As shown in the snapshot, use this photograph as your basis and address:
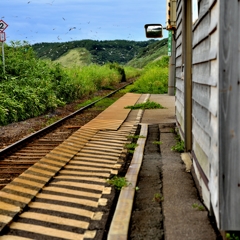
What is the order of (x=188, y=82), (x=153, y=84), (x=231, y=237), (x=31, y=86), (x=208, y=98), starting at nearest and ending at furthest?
(x=231, y=237) < (x=208, y=98) < (x=188, y=82) < (x=31, y=86) < (x=153, y=84)

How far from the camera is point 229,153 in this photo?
310cm

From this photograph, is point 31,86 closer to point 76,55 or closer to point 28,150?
point 28,150

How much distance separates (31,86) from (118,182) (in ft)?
34.4

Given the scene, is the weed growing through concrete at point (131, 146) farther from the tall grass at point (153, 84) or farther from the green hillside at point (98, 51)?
the green hillside at point (98, 51)

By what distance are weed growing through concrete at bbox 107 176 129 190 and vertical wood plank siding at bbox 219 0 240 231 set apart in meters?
2.24

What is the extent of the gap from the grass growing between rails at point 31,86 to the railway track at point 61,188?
375cm

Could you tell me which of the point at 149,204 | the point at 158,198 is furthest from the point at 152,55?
the point at 149,204

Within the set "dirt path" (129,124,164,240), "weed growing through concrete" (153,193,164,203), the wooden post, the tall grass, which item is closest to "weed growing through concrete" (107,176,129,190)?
"dirt path" (129,124,164,240)

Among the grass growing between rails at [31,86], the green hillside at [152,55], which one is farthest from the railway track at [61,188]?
the green hillside at [152,55]

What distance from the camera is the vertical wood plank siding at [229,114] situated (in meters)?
3.06

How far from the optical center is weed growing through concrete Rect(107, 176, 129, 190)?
5.27 meters

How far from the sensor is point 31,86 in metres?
15.2

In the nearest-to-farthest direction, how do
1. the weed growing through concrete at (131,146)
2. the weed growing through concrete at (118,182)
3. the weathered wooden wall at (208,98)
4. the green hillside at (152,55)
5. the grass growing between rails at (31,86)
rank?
1. the weathered wooden wall at (208,98)
2. the weed growing through concrete at (118,182)
3. the weed growing through concrete at (131,146)
4. the grass growing between rails at (31,86)
5. the green hillside at (152,55)

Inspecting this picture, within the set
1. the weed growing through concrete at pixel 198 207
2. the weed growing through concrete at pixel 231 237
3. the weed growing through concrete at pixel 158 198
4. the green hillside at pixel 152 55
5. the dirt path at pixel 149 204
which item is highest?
the green hillside at pixel 152 55
